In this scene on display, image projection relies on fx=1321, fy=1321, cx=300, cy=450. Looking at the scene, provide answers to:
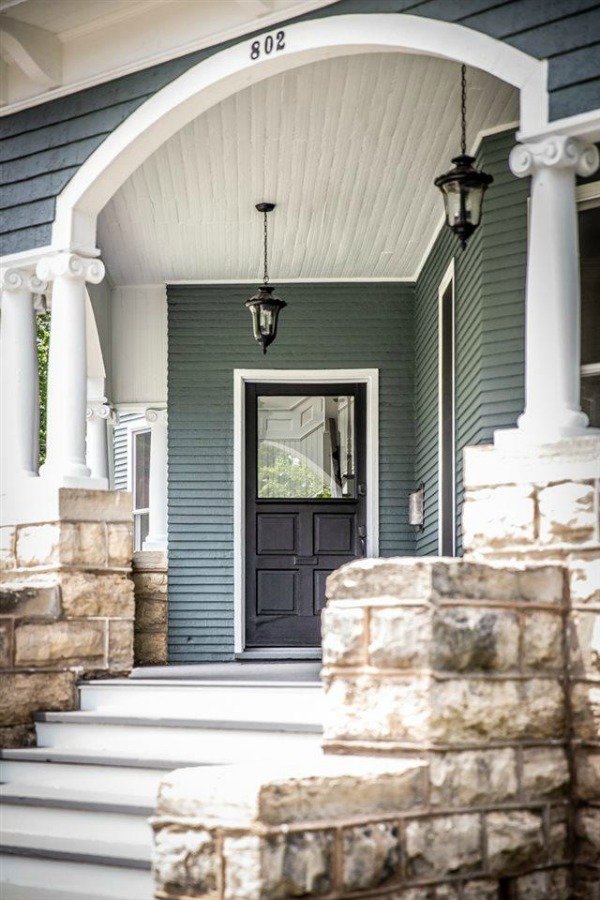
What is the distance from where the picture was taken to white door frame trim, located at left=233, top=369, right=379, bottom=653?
→ 10.6 meters

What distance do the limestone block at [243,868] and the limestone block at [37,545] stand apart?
3.04m

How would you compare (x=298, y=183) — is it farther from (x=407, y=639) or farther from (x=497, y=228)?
(x=407, y=639)

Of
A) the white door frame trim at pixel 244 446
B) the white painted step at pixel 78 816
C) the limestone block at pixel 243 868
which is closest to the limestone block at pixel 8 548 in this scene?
the white painted step at pixel 78 816

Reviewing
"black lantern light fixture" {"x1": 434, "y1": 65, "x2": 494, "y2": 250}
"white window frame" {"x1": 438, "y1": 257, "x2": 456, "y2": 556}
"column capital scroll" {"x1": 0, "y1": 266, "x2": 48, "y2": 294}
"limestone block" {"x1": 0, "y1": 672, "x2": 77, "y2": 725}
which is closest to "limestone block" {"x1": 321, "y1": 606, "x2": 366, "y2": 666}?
"limestone block" {"x1": 0, "y1": 672, "x2": 77, "y2": 725}

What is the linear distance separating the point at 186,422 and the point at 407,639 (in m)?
6.71

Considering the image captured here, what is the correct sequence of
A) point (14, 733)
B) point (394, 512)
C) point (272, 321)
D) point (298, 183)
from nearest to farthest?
point (14, 733), point (298, 183), point (272, 321), point (394, 512)

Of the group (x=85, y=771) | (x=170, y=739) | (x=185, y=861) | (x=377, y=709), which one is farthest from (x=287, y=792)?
(x=85, y=771)

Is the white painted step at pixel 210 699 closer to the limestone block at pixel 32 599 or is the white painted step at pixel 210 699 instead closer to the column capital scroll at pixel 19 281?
the limestone block at pixel 32 599

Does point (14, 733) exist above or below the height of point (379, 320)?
below

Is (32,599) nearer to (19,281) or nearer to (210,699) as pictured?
(210,699)

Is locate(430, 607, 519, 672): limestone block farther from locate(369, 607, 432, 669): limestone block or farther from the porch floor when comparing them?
the porch floor

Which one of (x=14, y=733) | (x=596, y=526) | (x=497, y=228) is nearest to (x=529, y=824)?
(x=596, y=526)

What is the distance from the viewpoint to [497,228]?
23.9 ft

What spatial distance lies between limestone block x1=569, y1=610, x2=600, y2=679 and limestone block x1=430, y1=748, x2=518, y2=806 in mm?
400
